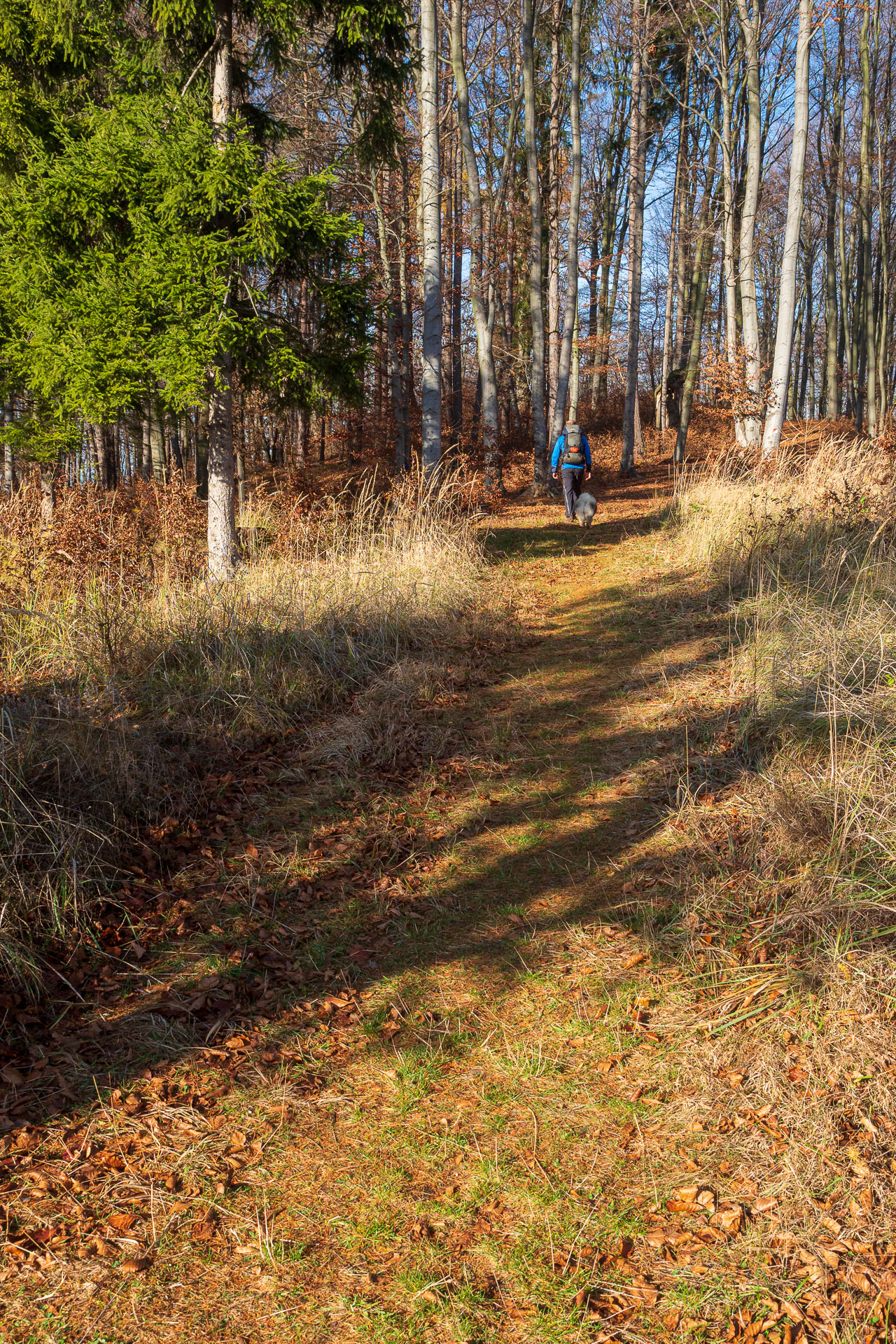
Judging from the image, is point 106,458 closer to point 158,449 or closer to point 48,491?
point 158,449

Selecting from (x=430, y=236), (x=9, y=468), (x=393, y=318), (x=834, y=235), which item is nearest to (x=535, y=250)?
(x=393, y=318)

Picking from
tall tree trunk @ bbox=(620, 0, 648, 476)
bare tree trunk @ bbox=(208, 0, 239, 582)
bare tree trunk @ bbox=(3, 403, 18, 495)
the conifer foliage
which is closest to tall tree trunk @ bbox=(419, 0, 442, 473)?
the conifer foliage

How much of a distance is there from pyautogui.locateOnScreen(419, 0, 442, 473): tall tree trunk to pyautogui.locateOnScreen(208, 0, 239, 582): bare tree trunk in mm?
2978

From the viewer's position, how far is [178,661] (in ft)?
21.4

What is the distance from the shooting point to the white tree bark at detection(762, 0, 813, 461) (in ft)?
40.7

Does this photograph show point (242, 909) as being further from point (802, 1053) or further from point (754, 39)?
point (754, 39)

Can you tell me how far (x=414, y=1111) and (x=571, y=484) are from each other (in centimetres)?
1171

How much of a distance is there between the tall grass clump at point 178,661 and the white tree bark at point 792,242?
19.4ft

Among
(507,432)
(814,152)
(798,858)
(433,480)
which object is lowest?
(798,858)

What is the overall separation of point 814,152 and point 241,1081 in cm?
3840

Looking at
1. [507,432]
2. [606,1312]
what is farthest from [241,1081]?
[507,432]

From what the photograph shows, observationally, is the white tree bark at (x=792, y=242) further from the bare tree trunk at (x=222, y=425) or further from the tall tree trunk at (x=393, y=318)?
the tall tree trunk at (x=393, y=318)

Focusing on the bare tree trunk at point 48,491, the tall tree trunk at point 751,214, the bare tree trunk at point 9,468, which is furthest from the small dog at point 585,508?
the bare tree trunk at point 9,468

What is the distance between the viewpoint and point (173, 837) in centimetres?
482
